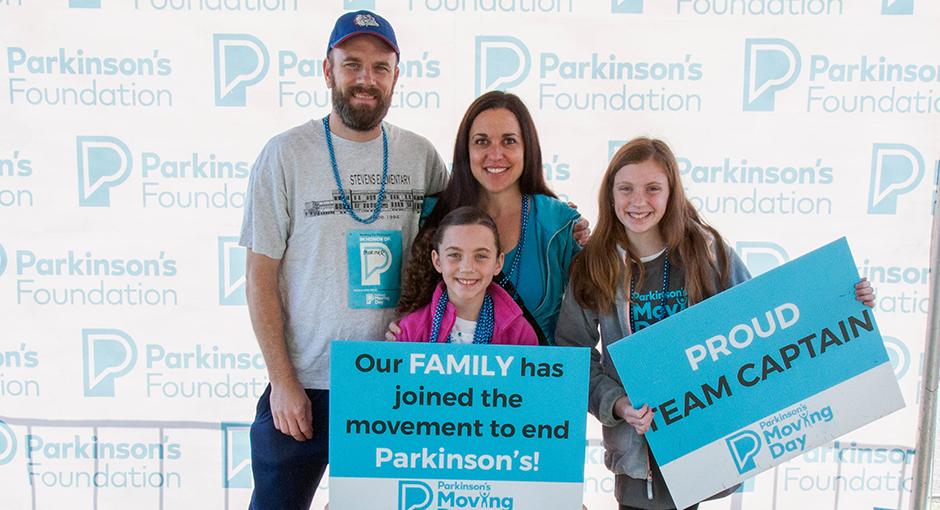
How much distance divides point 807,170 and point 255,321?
2.24 m

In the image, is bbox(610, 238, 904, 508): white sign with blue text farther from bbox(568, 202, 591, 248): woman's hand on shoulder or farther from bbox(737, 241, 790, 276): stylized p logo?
bbox(737, 241, 790, 276): stylized p logo

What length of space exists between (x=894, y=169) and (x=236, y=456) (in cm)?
308


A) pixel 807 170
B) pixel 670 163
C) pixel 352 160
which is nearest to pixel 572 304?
pixel 670 163

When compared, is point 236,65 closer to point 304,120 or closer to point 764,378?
point 304,120

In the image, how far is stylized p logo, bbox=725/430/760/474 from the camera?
5.86ft

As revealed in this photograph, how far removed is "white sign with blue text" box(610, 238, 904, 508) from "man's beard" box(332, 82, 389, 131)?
1.00 m

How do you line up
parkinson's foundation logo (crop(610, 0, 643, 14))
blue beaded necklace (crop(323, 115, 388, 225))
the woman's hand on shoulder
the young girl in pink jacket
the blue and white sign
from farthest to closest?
parkinson's foundation logo (crop(610, 0, 643, 14)) → the woman's hand on shoulder → blue beaded necklace (crop(323, 115, 388, 225)) → the young girl in pink jacket → the blue and white sign

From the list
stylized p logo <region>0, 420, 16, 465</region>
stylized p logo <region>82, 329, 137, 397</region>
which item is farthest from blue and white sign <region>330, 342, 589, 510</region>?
stylized p logo <region>0, 420, 16, 465</region>

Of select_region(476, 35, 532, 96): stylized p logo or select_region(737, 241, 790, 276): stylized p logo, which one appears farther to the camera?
select_region(737, 241, 790, 276): stylized p logo

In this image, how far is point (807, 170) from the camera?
2754mm

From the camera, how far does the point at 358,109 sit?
6.44 ft

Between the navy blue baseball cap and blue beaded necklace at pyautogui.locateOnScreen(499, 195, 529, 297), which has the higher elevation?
the navy blue baseball cap

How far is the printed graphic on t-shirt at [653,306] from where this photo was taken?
1876 millimetres

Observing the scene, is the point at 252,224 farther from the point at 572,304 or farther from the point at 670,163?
the point at 670,163
